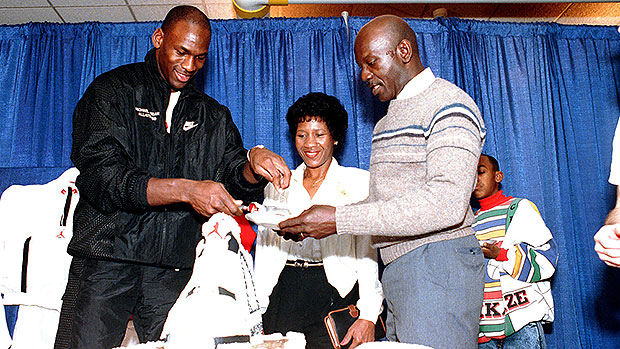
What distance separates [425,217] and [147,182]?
36.0 inches

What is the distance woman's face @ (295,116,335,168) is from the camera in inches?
108

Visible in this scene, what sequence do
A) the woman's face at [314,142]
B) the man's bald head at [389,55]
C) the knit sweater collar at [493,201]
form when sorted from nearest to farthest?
the man's bald head at [389,55] < the woman's face at [314,142] < the knit sweater collar at [493,201]

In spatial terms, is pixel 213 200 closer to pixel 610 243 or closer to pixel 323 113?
pixel 610 243

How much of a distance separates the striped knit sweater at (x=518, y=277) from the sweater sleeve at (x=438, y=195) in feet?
4.15

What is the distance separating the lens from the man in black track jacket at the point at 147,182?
1.77 meters

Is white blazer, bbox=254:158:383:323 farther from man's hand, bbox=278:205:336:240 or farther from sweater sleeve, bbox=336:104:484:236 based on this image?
sweater sleeve, bbox=336:104:484:236

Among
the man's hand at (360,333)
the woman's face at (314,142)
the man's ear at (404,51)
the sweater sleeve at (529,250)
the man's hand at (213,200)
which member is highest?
the man's ear at (404,51)

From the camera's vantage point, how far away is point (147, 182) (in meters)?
1.73

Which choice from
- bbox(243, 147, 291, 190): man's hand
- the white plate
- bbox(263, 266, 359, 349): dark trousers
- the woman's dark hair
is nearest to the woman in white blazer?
bbox(263, 266, 359, 349): dark trousers

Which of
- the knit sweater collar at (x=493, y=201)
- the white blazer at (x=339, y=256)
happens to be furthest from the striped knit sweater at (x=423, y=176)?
the knit sweater collar at (x=493, y=201)

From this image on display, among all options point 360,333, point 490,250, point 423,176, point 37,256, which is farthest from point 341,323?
point 37,256

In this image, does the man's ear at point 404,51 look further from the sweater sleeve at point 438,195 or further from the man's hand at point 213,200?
the man's hand at point 213,200

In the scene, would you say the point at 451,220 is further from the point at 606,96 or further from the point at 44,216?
the point at 606,96

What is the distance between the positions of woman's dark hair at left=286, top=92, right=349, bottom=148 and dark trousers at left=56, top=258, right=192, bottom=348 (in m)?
1.20
